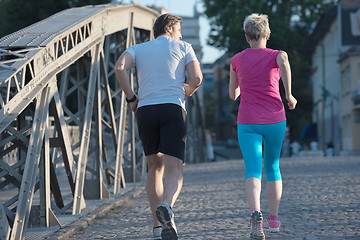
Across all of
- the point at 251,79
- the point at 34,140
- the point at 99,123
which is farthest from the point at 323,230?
the point at 99,123

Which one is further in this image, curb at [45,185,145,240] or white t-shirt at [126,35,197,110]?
curb at [45,185,145,240]

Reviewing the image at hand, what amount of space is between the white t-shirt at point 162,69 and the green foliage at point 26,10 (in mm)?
23892

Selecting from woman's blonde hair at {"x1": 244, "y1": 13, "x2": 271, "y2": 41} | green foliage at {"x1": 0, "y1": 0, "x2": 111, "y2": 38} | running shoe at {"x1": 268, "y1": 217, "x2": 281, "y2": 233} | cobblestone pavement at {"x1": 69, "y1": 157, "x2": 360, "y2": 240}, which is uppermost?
green foliage at {"x1": 0, "y1": 0, "x2": 111, "y2": 38}

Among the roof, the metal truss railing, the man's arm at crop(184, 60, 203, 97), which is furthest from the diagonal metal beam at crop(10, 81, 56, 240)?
the roof

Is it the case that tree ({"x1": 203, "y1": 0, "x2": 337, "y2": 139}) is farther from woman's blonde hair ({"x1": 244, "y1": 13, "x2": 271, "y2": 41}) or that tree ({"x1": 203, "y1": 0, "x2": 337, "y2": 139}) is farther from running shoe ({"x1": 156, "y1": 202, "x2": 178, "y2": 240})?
running shoe ({"x1": 156, "y1": 202, "x2": 178, "y2": 240})

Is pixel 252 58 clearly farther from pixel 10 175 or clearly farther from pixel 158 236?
pixel 10 175

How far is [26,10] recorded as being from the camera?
2969cm

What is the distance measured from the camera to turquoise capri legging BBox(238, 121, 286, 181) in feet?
19.1

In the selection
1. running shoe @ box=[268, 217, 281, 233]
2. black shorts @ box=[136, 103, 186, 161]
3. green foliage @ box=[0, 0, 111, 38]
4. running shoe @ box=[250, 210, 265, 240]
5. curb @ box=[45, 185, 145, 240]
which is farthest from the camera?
green foliage @ box=[0, 0, 111, 38]

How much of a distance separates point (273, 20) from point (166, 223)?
37.4m

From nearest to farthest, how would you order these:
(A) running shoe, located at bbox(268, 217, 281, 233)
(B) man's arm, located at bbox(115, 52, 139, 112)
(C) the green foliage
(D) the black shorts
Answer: (D) the black shorts, (B) man's arm, located at bbox(115, 52, 139, 112), (A) running shoe, located at bbox(268, 217, 281, 233), (C) the green foliage

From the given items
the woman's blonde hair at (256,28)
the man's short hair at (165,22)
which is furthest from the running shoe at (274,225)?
the man's short hair at (165,22)

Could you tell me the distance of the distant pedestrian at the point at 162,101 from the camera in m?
5.52

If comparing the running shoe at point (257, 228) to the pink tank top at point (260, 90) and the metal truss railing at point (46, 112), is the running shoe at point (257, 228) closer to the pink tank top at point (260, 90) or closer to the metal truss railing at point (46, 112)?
the pink tank top at point (260, 90)
